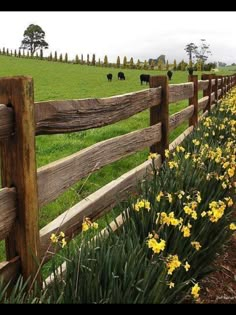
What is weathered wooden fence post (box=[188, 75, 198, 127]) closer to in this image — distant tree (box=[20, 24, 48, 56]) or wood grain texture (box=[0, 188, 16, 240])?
wood grain texture (box=[0, 188, 16, 240])

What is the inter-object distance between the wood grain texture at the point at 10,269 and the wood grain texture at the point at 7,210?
13 centimetres

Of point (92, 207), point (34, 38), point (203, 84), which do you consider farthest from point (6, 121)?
point (34, 38)

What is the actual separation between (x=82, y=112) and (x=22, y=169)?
0.83 metres

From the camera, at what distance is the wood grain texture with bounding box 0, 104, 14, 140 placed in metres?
2.01

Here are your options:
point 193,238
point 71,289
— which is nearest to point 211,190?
point 193,238

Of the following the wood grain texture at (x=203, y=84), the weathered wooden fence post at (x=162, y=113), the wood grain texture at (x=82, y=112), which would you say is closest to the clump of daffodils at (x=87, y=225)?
the wood grain texture at (x=82, y=112)

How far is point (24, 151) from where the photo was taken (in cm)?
212

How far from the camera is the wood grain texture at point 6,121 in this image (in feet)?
6.58

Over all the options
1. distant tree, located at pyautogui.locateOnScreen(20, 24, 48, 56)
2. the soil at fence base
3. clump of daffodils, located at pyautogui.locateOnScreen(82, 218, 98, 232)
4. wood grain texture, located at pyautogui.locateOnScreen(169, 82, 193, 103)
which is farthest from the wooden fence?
distant tree, located at pyautogui.locateOnScreen(20, 24, 48, 56)

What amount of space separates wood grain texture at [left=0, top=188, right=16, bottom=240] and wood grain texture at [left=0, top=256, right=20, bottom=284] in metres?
0.13

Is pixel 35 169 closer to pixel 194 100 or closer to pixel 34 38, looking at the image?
pixel 194 100

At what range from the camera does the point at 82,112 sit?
284 cm

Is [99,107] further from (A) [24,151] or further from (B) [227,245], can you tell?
(B) [227,245]

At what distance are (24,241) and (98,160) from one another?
1075 mm
